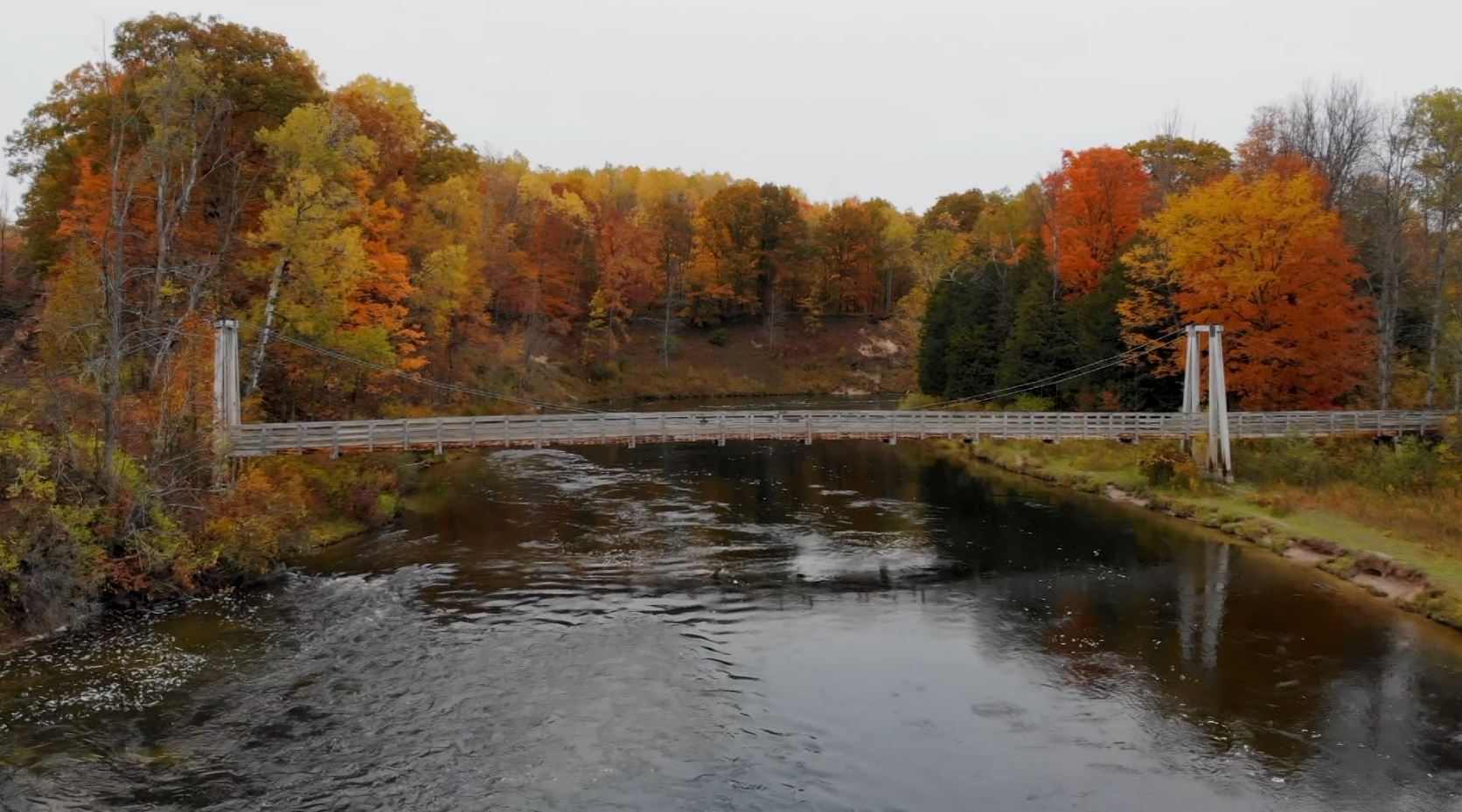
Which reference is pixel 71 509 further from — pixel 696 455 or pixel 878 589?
pixel 696 455

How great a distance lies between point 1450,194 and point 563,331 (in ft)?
185

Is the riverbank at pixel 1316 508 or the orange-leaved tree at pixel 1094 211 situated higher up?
the orange-leaved tree at pixel 1094 211

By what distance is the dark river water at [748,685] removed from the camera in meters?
13.0

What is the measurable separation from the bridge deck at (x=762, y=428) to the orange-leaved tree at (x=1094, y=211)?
47.4 ft

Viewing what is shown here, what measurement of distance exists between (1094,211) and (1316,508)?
24.2 meters

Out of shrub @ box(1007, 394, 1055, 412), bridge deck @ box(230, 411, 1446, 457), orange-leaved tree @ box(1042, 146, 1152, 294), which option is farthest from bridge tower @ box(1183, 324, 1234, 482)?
shrub @ box(1007, 394, 1055, 412)

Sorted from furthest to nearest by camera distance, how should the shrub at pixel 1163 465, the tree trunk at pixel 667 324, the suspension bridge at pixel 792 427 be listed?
the tree trunk at pixel 667 324
the shrub at pixel 1163 465
the suspension bridge at pixel 792 427

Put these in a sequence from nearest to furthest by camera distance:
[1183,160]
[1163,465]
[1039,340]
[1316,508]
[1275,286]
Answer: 1. [1316,508]
2. [1163,465]
3. [1275,286]
4. [1039,340]
5. [1183,160]

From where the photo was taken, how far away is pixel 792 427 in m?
32.1

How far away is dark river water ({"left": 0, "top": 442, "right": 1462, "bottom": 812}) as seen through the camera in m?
13.0

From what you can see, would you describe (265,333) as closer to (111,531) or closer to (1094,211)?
(111,531)

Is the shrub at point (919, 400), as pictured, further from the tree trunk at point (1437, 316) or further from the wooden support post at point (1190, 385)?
the tree trunk at point (1437, 316)

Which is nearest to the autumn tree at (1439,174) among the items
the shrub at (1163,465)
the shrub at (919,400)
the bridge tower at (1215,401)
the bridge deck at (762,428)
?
the bridge deck at (762,428)

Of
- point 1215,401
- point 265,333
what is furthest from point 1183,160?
point 265,333
